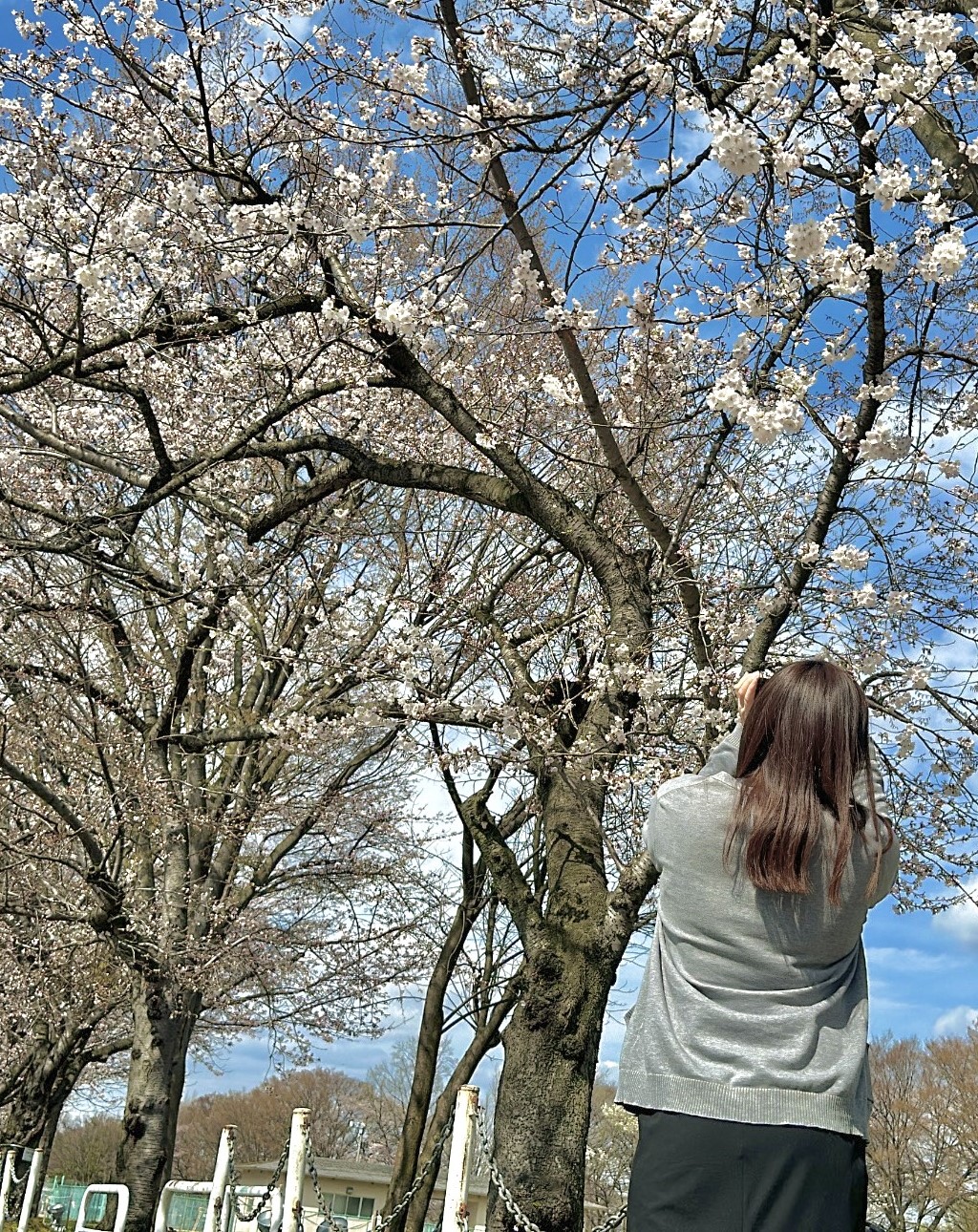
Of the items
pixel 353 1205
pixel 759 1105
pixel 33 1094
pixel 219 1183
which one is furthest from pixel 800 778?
pixel 353 1205

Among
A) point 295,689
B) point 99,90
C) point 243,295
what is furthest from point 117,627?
point 99,90

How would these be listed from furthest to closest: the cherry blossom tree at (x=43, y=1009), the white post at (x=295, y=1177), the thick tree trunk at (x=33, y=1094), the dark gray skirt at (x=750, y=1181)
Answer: the thick tree trunk at (x=33, y=1094) → the cherry blossom tree at (x=43, y=1009) → the white post at (x=295, y=1177) → the dark gray skirt at (x=750, y=1181)

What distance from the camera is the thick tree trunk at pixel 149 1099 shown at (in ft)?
29.9

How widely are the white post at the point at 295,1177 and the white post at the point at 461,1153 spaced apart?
1664 mm

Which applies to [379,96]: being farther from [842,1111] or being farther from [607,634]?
[842,1111]

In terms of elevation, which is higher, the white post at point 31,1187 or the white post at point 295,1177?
the white post at point 295,1177

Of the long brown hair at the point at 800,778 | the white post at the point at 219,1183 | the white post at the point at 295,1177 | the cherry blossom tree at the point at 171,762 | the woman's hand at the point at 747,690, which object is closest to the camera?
the long brown hair at the point at 800,778

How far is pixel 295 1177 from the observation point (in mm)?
5273

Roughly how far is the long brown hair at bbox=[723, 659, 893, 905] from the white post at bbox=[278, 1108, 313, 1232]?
4.23 metres

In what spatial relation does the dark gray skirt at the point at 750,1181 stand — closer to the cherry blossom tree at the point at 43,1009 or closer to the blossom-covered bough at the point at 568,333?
the blossom-covered bough at the point at 568,333

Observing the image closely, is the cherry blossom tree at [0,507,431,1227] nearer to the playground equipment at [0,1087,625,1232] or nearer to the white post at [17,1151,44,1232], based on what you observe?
the white post at [17,1151,44,1232]

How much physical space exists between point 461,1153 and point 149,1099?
6.30 meters

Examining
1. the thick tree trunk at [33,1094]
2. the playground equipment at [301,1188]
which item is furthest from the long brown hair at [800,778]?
the thick tree trunk at [33,1094]

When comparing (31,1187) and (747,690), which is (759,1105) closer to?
(747,690)
